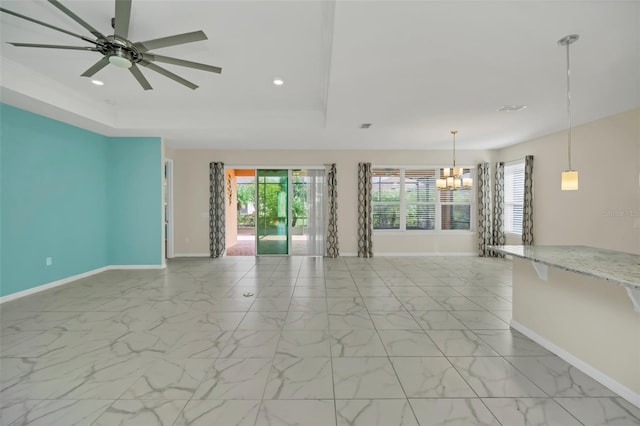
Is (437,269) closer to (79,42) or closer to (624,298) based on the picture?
(624,298)

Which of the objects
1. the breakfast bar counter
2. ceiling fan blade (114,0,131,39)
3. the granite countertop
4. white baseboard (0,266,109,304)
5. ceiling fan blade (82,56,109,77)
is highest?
ceiling fan blade (114,0,131,39)

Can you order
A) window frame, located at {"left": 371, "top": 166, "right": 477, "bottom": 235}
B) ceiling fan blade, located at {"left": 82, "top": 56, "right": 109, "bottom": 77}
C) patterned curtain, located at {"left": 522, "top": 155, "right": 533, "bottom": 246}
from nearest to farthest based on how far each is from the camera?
ceiling fan blade, located at {"left": 82, "top": 56, "right": 109, "bottom": 77}
patterned curtain, located at {"left": 522, "top": 155, "right": 533, "bottom": 246}
window frame, located at {"left": 371, "top": 166, "right": 477, "bottom": 235}

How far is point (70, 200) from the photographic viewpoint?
4.54 metres

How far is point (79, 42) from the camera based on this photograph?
2684 millimetres

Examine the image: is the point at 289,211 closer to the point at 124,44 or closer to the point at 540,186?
the point at 124,44

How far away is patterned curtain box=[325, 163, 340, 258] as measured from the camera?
6566 mm

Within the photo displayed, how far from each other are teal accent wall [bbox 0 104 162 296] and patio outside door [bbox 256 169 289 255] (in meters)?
2.27

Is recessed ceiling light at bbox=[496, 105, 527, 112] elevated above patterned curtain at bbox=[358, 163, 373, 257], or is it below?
above

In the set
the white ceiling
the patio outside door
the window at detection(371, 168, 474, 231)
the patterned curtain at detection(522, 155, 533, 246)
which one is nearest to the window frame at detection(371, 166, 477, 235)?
the window at detection(371, 168, 474, 231)

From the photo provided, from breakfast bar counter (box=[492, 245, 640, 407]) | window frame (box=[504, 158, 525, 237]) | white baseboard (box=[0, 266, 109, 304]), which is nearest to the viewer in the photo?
breakfast bar counter (box=[492, 245, 640, 407])

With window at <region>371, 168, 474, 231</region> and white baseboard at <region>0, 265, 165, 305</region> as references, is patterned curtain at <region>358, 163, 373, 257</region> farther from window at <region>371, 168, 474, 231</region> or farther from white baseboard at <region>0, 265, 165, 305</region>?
white baseboard at <region>0, 265, 165, 305</region>

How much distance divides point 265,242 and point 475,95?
17.7ft

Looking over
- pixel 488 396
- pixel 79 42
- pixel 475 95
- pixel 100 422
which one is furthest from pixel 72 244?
pixel 475 95

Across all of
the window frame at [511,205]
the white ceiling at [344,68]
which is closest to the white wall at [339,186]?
the window frame at [511,205]
